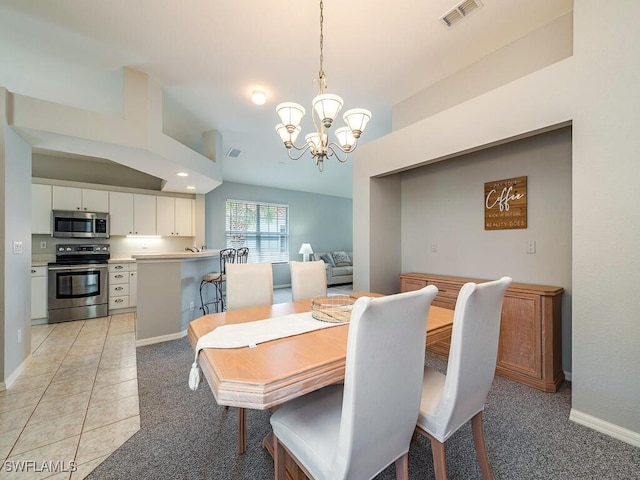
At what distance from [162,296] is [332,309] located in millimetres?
2574

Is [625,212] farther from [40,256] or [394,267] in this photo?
[40,256]

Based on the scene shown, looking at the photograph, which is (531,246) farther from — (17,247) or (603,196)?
(17,247)

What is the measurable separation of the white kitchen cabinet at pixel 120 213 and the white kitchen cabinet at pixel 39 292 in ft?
3.64

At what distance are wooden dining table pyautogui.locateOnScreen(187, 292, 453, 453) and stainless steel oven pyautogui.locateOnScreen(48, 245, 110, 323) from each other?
13.2ft

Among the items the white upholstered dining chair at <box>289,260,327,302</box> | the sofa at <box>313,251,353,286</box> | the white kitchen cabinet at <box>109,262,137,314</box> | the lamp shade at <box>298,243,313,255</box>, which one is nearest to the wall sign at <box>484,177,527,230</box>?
the white upholstered dining chair at <box>289,260,327,302</box>

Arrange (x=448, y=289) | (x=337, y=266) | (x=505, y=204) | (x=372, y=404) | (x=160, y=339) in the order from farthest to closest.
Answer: (x=337, y=266), (x=160, y=339), (x=448, y=289), (x=505, y=204), (x=372, y=404)

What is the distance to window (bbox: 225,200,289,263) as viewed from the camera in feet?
22.4

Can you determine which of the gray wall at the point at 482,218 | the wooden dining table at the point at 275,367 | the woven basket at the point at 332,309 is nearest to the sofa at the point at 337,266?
the gray wall at the point at 482,218

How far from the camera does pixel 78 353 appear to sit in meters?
3.01

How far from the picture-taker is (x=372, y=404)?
2.92 ft

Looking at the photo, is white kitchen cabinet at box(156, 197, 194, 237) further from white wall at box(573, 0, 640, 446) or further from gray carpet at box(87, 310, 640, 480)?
white wall at box(573, 0, 640, 446)

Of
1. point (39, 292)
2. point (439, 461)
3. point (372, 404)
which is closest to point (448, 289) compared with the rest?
point (439, 461)

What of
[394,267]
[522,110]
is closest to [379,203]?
[394,267]

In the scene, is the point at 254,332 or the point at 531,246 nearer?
the point at 254,332
